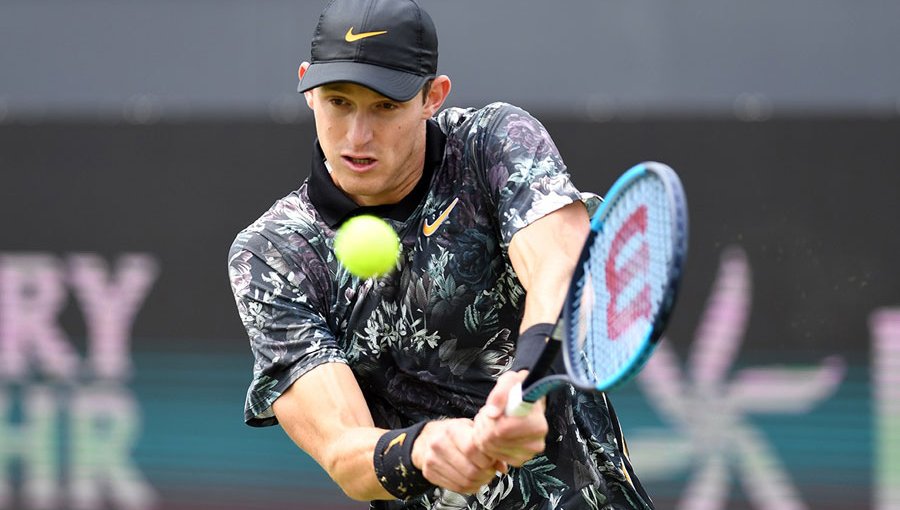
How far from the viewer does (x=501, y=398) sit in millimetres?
2594

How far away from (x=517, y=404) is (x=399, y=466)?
0.36 m

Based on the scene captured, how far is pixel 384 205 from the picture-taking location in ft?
10.5

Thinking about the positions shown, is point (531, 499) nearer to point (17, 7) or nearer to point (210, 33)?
point (210, 33)

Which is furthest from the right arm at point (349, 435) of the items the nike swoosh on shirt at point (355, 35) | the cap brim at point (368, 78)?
the nike swoosh on shirt at point (355, 35)

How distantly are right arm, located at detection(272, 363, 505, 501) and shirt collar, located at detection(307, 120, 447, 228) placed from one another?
37cm

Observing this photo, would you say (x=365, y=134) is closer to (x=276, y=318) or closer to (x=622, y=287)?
(x=276, y=318)

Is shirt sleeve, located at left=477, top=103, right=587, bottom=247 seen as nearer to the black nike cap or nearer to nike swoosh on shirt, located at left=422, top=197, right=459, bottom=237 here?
nike swoosh on shirt, located at left=422, top=197, right=459, bottom=237

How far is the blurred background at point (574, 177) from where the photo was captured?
6184mm

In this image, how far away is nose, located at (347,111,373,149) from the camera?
3023 mm

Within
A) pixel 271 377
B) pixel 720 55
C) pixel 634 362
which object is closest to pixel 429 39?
pixel 271 377

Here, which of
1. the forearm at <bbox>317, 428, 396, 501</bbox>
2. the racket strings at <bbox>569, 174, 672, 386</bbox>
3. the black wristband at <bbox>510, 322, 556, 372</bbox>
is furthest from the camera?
the forearm at <bbox>317, 428, 396, 501</bbox>

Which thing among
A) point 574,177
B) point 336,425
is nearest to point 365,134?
point 336,425

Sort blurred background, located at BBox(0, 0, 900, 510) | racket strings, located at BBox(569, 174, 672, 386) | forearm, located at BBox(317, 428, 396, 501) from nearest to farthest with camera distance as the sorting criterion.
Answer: racket strings, located at BBox(569, 174, 672, 386) → forearm, located at BBox(317, 428, 396, 501) → blurred background, located at BBox(0, 0, 900, 510)

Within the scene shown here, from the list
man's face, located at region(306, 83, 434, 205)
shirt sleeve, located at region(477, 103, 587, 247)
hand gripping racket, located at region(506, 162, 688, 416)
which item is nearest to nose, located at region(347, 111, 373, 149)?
man's face, located at region(306, 83, 434, 205)
